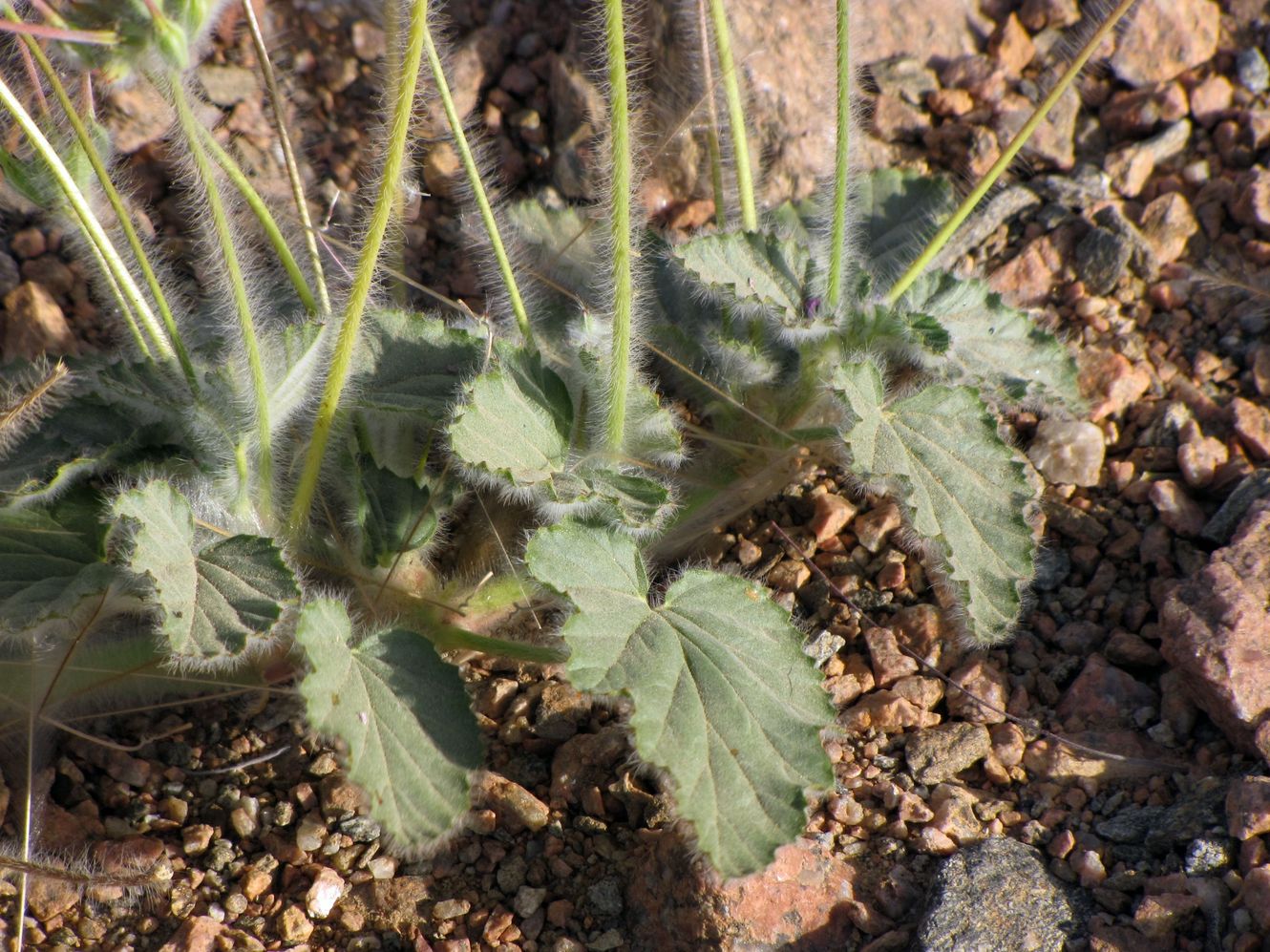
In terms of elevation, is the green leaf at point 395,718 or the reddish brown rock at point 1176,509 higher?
the reddish brown rock at point 1176,509

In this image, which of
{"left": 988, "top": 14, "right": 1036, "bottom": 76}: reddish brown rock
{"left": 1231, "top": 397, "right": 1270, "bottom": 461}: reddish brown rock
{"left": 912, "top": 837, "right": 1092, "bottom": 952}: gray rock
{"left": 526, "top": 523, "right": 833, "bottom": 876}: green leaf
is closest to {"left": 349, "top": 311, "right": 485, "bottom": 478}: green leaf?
{"left": 526, "top": 523, "right": 833, "bottom": 876}: green leaf

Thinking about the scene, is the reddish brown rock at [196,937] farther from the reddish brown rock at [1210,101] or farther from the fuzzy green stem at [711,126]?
the reddish brown rock at [1210,101]

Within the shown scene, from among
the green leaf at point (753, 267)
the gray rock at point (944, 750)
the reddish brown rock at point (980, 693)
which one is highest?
the green leaf at point (753, 267)

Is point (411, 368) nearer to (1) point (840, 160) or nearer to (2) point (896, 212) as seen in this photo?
(1) point (840, 160)

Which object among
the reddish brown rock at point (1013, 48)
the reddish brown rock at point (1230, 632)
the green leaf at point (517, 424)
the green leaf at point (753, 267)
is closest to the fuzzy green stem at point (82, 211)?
the green leaf at point (517, 424)

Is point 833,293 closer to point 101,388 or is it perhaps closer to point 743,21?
point 743,21

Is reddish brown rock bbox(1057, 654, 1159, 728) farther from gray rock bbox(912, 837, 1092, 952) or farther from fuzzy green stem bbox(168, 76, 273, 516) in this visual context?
fuzzy green stem bbox(168, 76, 273, 516)
